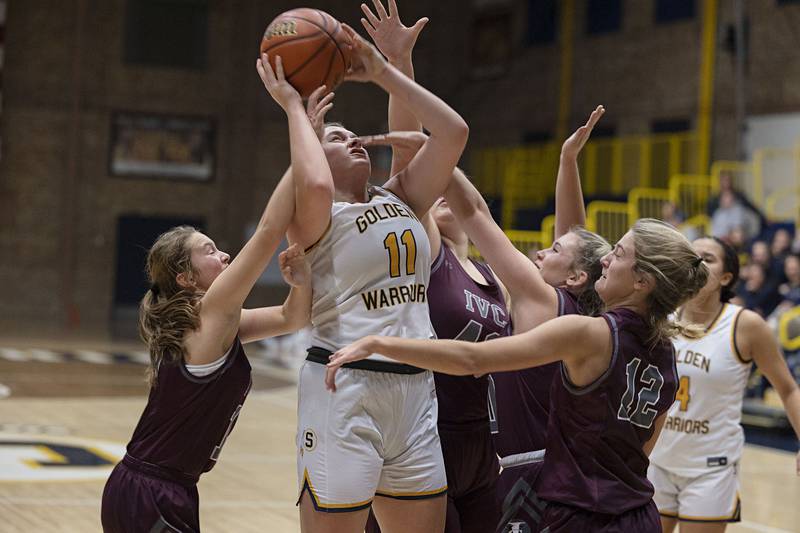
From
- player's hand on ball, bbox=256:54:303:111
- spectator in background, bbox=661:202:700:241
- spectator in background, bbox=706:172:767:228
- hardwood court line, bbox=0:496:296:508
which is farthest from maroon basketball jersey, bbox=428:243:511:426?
spectator in background, bbox=706:172:767:228

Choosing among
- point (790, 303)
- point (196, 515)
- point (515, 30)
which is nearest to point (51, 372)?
point (790, 303)

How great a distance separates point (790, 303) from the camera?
11914 mm

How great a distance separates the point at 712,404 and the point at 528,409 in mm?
1308

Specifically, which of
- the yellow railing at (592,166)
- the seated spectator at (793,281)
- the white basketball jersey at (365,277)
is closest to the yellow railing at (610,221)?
the yellow railing at (592,166)

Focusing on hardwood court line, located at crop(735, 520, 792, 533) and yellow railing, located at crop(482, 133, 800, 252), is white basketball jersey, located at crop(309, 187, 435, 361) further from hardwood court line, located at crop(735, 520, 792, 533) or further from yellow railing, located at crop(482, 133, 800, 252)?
yellow railing, located at crop(482, 133, 800, 252)

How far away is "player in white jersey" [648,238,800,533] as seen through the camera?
15.2 ft

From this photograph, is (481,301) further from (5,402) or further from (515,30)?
(515,30)

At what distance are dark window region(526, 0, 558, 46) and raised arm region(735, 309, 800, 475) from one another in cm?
1773

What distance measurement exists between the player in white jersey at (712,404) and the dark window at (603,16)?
1639 centimetres

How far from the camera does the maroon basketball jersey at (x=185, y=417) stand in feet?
11.5

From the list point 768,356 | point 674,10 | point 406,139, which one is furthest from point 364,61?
point 674,10

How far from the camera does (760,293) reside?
40.8ft

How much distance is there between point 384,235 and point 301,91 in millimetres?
501

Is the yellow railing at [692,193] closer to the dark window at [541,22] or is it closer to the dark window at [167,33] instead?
the dark window at [541,22]
